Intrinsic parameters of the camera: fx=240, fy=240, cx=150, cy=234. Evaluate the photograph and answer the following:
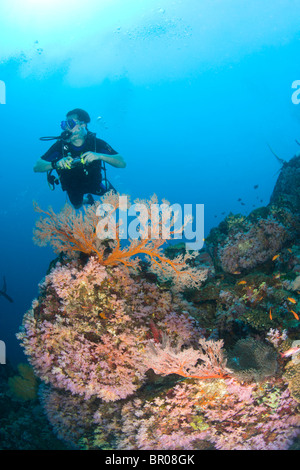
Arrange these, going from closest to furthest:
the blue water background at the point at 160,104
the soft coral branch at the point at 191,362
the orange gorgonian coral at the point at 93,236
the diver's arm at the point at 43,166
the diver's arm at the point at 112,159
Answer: the soft coral branch at the point at 191,362, the orange gorgonian coral at the point at 93,236, the diver's arm at the point at 112,159, the diver's arm at the point at 43,166, the blue water background at the point at 160,104

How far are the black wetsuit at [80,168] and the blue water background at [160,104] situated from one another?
22.6m

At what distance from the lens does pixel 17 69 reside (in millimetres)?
51594

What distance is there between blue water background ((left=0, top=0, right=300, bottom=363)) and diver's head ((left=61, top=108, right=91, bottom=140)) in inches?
931

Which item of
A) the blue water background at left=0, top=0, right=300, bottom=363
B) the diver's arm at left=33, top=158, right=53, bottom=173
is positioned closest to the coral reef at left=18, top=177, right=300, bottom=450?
the diver's arm at left=33, top=158, right=53, bottom=173

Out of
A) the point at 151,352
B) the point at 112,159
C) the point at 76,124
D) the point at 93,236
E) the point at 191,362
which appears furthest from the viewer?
the point at 76,124

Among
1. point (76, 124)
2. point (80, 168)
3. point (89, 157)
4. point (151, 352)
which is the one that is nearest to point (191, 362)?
point (151, 352)

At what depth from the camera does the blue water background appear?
50.8m

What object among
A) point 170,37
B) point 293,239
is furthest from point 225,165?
point 293,239

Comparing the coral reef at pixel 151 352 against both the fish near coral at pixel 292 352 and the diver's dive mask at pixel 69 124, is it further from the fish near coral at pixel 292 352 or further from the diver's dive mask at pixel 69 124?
the diver's dive mask at pixel 69 124

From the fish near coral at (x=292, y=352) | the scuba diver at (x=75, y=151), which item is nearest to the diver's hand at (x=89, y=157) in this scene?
the scuba diver at (x=75, y=151)

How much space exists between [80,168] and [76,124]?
126cm

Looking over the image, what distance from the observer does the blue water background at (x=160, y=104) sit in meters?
50.8

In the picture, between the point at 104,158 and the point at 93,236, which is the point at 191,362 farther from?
the point at 104,158

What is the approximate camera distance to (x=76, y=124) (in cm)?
654
